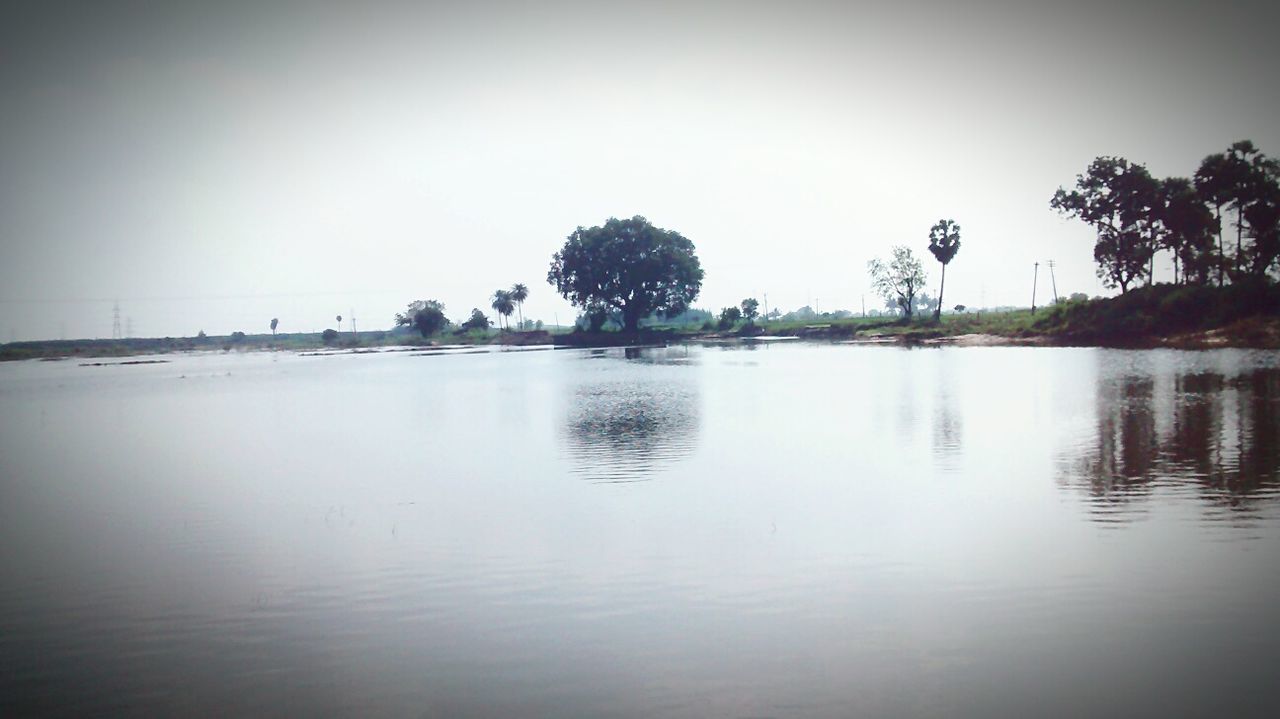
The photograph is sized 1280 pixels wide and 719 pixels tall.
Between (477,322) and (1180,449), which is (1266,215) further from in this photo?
(477,322)

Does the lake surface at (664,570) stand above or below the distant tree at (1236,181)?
below

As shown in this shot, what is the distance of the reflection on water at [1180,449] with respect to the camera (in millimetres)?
16328

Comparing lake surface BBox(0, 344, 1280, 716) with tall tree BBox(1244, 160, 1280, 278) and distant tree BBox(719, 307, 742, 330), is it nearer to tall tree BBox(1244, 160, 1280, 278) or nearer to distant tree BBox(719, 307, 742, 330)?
tall tree BBox(1244, 160, 1280, 278)

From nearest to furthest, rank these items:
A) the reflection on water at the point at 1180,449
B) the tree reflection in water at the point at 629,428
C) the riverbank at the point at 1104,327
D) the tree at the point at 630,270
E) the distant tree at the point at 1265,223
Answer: the reflection on water at the point at 1180,449, the tree reflection in water at the point at 629,428, the riverbank at the point at 1104,327, the distant tree at the point at 1265,223, the tree at the point at 630,270

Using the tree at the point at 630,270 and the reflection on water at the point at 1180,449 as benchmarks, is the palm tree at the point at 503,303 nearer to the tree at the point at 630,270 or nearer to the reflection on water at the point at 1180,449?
the tree at the point at 630,270

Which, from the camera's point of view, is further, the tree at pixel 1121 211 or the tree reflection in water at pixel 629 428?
the tree at pixel 1121 211

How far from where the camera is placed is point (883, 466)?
67.4ft

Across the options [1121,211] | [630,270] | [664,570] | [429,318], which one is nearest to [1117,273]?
[1121,211]

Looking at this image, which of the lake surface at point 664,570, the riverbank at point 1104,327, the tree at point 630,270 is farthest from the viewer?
the tree at point 630,270

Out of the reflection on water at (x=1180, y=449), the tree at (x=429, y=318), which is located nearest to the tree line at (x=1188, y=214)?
the reflection on water at (x=1180, y=449)

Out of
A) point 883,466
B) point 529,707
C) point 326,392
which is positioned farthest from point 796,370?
point 529,707

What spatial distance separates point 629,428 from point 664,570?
16996 millimetres

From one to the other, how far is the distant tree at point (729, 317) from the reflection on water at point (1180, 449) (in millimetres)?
116653

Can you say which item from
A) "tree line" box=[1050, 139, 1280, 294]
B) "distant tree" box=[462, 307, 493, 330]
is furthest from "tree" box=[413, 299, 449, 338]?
"tree line" box=[1050, 139, 1280, 294]
